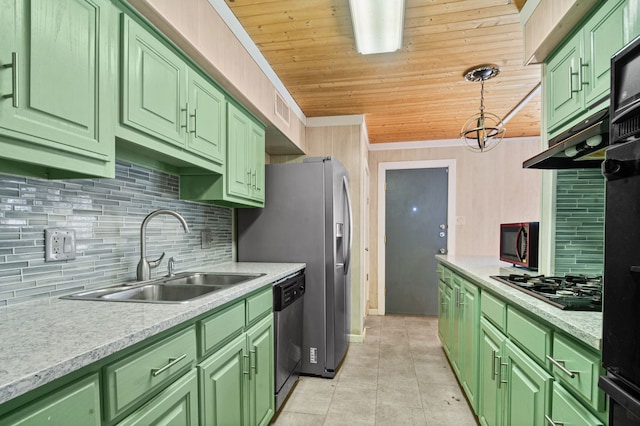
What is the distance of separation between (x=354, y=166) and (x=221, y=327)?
2469 mm

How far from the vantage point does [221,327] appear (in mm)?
1340

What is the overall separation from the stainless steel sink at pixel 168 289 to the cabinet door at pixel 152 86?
0.68 meters

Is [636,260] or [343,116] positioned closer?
[636,260]

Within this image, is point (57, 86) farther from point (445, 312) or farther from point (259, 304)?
point (445, 312)

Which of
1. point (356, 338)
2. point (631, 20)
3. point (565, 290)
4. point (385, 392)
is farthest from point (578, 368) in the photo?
point (356, 338)

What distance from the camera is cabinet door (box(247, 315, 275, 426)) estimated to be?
5.36 ft

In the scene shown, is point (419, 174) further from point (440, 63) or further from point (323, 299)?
point (323, 299)

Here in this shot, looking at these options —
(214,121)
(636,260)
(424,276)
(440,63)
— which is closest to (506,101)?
(440,63)

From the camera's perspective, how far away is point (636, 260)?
647 millimetres

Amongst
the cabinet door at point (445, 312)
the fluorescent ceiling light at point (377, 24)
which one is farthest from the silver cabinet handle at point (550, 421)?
the fluorescent ceiling light at point (377, 24)

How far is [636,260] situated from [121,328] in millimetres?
1189

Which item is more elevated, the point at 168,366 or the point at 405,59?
the point at 405,59

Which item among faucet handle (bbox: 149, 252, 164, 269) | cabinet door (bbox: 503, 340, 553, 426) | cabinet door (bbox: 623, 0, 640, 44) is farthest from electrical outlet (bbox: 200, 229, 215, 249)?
cabinet door (bbox: 623, 0, 640, 44)

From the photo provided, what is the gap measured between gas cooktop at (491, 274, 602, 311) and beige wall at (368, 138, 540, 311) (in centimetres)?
279
